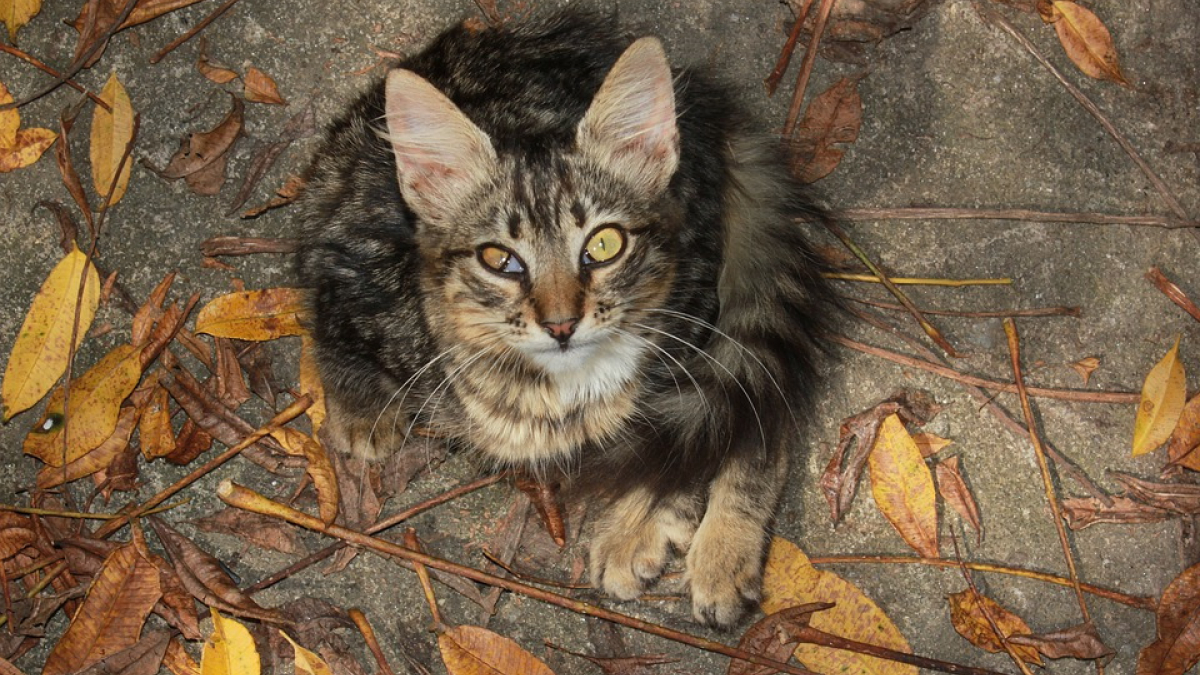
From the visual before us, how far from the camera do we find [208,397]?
3484 millimetres

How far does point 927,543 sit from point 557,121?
1.55 metres

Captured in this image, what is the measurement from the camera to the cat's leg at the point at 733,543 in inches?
128

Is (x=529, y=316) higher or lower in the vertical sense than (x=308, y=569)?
higher

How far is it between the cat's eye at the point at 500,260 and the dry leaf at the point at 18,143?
5.30 feet

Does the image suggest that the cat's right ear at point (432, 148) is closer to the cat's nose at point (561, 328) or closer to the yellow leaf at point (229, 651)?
the cat's nose at point (561, 328)

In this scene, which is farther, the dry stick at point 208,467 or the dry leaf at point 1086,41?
the dry leaf at point 1086,41

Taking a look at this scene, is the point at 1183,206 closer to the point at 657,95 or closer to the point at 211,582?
the point at 657,95

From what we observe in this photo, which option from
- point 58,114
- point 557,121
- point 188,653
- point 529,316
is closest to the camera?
point 529,316

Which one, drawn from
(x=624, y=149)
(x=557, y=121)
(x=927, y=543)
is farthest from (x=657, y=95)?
(x=927, y=543)

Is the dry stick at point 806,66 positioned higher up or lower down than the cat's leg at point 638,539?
higher up

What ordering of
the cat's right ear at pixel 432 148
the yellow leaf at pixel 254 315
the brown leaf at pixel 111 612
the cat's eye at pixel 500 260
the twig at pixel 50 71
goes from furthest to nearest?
the twig at pixel 50 71, the yellow leaf at pixel 254 315, the brown leaf at pixel 111 612, the cat's eye at pixel 500 260, the cat's right ear at pixel 432 148

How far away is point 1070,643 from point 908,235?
124 cm

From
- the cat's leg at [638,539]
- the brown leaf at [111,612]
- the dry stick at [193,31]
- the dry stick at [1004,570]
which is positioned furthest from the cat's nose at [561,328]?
the dry stick at [193,31]

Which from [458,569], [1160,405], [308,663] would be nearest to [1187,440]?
[1160,405]
